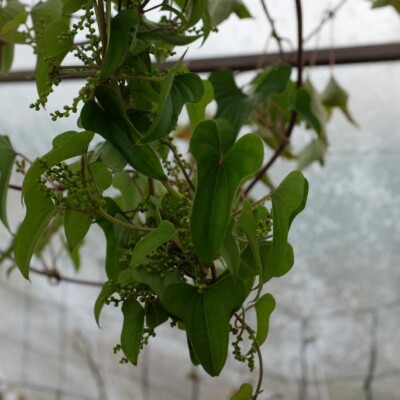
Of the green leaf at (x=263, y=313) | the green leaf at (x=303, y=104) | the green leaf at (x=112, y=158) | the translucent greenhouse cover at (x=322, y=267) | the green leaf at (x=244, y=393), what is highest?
the green leaf at (x=112, y=158)

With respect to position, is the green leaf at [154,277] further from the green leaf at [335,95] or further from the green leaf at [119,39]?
the green leaf at [335,95]

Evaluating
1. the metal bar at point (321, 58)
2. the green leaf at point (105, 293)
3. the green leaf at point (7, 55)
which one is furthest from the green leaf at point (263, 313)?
the metal bar at point (321, 58)

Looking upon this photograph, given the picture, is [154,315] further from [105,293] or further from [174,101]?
[174,101]

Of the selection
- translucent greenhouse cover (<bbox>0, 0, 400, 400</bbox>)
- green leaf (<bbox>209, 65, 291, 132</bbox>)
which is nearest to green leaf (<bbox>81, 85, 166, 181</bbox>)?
green leaf (<bbox>209, 65, 291, 132</bbox>)

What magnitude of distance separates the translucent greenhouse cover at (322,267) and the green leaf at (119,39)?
1396 mm

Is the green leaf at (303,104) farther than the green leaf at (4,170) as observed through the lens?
Yes

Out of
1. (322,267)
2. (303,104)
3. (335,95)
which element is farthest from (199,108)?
(322,267)

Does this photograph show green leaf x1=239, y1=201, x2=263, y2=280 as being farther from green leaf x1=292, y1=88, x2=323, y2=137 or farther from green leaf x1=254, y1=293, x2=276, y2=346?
A: green leaf x1=292, y1=88, x2=323, y2=137

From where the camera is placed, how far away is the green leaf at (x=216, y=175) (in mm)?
430

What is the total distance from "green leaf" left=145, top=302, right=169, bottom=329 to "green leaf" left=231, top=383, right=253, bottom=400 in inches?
3.0

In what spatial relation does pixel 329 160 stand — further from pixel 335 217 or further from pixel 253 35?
pixel 253 35

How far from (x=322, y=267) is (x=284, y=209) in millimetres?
1668

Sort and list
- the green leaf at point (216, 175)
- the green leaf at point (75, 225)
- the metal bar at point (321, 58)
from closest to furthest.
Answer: the green leaf at point (216, 175) → the green leaf at point (75, 225) → the metal bar at point (321, 58)

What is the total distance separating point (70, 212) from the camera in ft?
1.76
